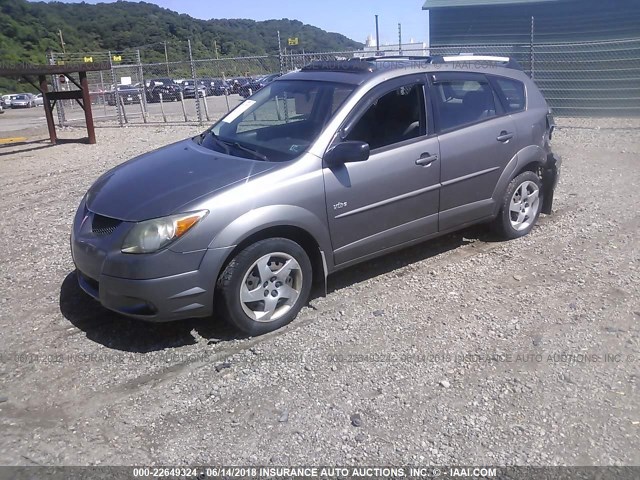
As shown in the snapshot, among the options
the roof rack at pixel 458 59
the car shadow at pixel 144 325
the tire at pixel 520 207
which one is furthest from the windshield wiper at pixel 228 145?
the tire at pixel 520 207

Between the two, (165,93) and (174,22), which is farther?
(174,22)

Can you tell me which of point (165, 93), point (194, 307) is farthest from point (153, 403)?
point (165, 93)

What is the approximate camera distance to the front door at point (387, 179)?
454 cm

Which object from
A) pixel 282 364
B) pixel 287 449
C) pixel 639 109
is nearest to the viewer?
pixel 287 449

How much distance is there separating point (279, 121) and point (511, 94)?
2.35 meters

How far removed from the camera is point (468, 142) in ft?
17.3

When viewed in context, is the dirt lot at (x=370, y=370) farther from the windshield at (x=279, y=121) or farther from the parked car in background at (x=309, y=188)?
the windshield at (x=279, y=121)

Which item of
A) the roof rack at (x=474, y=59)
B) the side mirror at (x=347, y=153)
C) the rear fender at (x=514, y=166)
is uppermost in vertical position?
the roof rack at (x=474, y=59)

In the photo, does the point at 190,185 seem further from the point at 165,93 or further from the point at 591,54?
the point at 165,93

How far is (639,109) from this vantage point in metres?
14.7

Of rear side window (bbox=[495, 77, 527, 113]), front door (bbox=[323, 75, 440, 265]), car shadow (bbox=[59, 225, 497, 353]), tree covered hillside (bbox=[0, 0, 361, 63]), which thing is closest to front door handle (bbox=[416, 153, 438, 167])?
front door (bbox=[323, 75, 440, 265])

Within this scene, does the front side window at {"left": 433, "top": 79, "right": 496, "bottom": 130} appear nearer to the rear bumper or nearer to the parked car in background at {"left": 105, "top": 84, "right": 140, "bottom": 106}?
the rear bumper

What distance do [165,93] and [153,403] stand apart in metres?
33.7

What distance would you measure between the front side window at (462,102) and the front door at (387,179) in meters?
0.22
